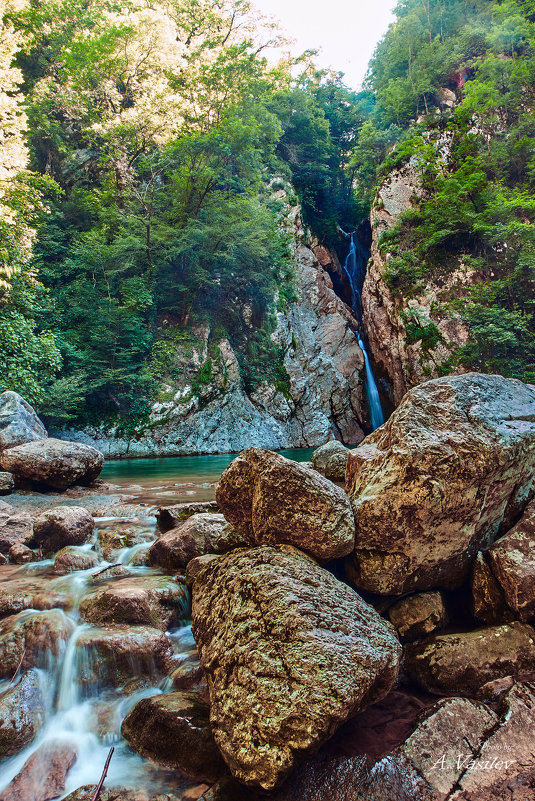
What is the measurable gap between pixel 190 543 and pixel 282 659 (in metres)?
2.48

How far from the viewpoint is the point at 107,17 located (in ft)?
63.4

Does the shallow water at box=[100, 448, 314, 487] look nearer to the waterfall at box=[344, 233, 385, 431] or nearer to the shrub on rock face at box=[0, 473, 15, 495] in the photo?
the shrub on rock face at box=[0, 473, 15, 495]

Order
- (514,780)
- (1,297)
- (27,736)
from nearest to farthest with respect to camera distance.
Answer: (514,780) < (27,736) < (1,297)

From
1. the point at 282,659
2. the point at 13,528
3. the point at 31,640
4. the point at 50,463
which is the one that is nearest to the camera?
the point at 282,659

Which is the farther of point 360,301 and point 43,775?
point 360,301

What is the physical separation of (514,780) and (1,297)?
15217 millimetres

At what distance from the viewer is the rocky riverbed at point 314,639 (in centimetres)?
208

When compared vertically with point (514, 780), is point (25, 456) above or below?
above

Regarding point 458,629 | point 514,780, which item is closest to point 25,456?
point 458,629

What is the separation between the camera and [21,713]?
2742 mm

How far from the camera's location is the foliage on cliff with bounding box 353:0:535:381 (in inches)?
608

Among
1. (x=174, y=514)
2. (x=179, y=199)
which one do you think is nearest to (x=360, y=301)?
(x=179, y=199)

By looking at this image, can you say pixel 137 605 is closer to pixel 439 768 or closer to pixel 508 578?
pixel 439 768

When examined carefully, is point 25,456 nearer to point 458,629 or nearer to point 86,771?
point 86,771
